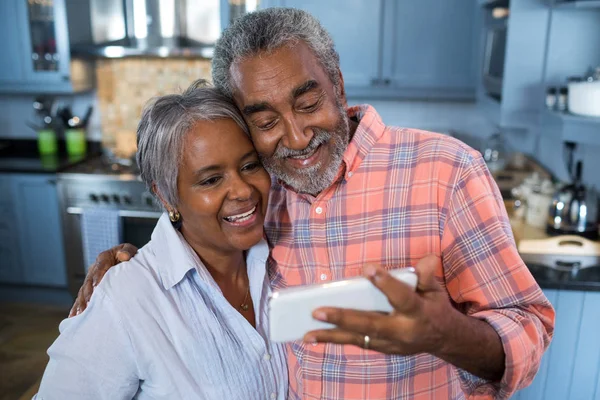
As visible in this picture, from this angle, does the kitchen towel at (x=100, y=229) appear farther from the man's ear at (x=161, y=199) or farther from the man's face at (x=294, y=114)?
the man's face at (x=294, y=114)

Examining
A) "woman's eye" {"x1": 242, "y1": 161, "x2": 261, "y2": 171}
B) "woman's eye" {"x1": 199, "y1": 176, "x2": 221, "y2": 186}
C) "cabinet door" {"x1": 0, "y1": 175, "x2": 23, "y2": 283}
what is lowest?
"cabinet door" {"x1": 0, "y1": 175, "x2": 23, "y2": 283}

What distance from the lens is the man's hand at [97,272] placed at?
3.89 ft

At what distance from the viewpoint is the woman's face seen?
1076 millimetres

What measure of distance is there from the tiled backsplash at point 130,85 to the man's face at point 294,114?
2799 mm

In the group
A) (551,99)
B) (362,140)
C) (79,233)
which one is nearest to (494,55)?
(551,99)

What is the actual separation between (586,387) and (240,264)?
1510 millimetres

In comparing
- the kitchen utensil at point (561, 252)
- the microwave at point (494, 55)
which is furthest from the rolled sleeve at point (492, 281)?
the microwave at point (494, 55)

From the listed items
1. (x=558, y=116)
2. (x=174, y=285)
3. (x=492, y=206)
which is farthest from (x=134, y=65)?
(x=492, y=206)

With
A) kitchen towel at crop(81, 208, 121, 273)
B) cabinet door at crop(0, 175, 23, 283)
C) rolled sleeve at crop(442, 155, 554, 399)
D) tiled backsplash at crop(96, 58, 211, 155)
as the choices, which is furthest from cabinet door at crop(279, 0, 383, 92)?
rolled sleeve at crop(442, 155, 554, 399)

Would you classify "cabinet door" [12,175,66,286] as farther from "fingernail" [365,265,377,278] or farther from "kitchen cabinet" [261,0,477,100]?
"fingernail" [365,265,377,278]

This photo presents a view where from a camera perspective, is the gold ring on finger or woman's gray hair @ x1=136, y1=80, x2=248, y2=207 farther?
woman's gray hair @ x1=136, y1=80, x2=248, y2=207

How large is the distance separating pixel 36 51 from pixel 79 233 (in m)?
1.24

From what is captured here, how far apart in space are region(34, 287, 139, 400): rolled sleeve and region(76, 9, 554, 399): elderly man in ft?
0.62

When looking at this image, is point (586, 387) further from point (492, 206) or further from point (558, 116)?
point (492, 206)
